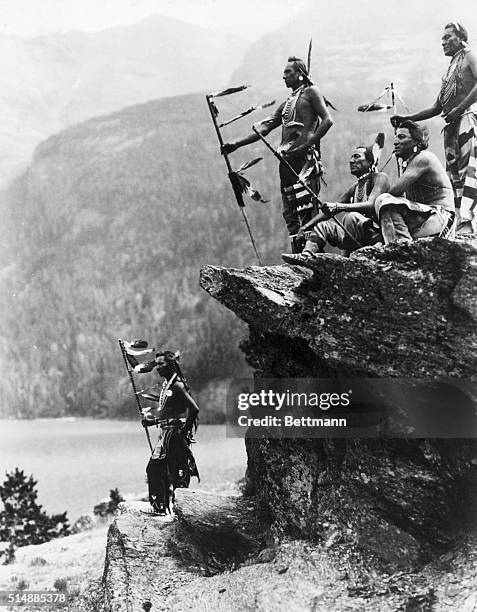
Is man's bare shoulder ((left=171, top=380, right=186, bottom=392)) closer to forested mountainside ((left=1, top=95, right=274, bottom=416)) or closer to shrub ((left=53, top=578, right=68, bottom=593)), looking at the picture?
shrub ((left=53, top=578, right=68, bottom=593))

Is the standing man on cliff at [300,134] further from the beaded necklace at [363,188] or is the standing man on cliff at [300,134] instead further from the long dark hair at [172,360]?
the long dark hair at [172,360]

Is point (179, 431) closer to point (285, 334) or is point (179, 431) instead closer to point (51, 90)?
point (285, 334)

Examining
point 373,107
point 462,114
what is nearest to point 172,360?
point 373,107

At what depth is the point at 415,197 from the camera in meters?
5.84

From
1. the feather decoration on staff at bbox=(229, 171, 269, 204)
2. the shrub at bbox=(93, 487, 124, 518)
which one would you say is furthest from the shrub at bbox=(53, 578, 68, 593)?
the feather decoration on staff at bbox=(229, 171, 269, 204)

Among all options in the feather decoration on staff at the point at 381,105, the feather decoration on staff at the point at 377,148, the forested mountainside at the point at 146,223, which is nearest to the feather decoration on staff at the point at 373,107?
the feather decoration on staff at the point at 381,105

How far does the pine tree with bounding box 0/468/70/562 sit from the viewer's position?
31.8 feet

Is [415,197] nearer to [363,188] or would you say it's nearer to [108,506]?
[363,188]

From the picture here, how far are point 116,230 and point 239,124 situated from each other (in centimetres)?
398

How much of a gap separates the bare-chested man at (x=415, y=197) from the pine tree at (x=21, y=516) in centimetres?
682

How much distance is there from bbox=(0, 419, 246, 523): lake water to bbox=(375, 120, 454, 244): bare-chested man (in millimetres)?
6204

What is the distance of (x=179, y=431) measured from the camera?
745cm

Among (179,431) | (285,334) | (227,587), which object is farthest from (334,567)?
(179,431)

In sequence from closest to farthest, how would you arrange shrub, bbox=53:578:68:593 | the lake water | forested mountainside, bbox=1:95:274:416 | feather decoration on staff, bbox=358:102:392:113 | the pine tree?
1. feather decoration on staff, bbox=358:102:392:113
2. shrub, bbox=53:578:68:593
3. the pine tree
4. the lake water
5. forested mountainside, bbox=1:95:274:416
